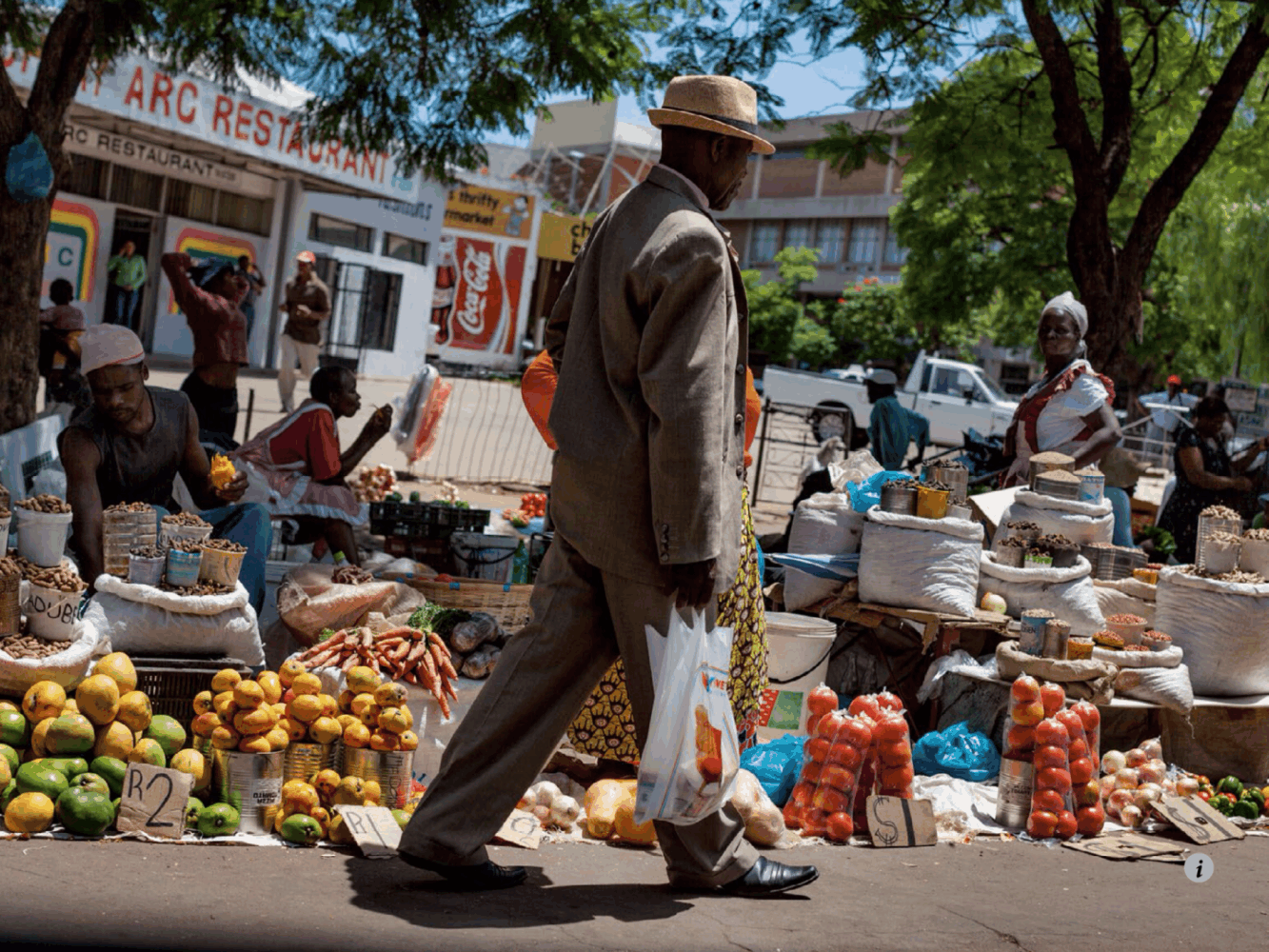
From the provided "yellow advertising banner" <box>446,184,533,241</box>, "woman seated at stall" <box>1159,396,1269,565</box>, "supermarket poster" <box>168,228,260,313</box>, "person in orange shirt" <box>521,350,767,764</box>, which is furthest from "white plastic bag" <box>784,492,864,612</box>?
"yellow advertising banner" <box>446,184,533,241</box>

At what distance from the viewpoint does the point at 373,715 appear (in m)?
4.66

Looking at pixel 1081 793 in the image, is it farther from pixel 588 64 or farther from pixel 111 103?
pixel 111 103

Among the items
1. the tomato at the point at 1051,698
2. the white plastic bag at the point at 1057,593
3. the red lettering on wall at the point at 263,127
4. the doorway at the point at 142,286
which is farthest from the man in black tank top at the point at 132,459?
the doorway at the point at 142,286

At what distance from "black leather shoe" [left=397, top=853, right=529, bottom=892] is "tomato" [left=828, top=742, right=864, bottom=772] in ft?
4.82

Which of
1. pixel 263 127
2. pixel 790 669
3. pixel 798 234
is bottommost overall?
pixel 790 669

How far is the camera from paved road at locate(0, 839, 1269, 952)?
3350 millimetres

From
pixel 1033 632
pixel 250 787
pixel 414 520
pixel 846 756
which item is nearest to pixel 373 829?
pixel 250 787

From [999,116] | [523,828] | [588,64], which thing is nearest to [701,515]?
[523,828]

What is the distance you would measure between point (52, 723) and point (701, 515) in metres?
2.13

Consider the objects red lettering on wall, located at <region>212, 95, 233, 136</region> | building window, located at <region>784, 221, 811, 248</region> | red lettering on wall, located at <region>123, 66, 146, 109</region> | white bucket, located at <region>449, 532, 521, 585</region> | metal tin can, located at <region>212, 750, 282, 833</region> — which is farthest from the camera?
building window, located at <region>784, 221, 811, 248</region>

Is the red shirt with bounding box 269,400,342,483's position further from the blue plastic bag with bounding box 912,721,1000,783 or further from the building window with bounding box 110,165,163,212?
the building window with bounding box 110,165,163,212

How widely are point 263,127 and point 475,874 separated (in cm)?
1932

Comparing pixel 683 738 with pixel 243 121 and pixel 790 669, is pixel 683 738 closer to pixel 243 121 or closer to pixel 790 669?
pixel 790 669

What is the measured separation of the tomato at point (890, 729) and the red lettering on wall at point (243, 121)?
711 inches
